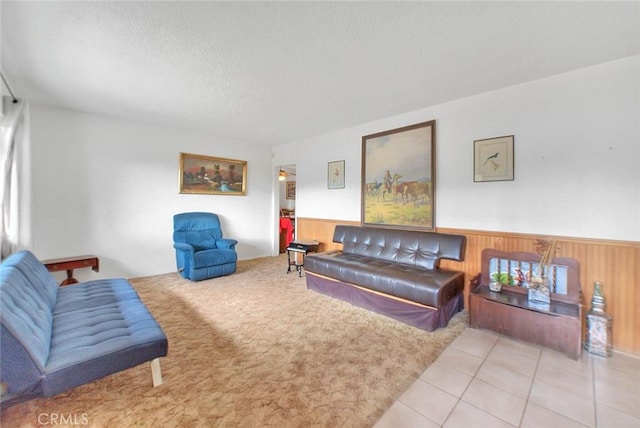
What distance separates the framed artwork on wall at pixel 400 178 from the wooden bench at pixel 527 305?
894mm

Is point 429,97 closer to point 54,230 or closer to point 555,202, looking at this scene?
point 555,202

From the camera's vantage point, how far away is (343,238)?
155 inches

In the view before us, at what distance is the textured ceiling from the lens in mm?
1671

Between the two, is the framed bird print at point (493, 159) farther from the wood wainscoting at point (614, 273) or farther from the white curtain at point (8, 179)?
the white curtain at point (8, 179)

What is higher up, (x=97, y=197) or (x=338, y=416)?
(x=97, y=197)

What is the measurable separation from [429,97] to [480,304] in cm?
235

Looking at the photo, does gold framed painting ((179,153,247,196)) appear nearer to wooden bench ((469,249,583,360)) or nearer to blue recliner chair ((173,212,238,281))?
blue recliner chair ((173,212,238,281))

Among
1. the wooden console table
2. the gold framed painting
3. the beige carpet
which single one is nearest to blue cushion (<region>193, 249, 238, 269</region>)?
the beige carpet

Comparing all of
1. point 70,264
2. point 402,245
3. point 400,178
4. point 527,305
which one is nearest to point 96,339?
point 70,264

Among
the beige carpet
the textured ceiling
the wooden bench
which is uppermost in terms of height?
the textured ceiling

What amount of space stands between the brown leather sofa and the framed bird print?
768mm

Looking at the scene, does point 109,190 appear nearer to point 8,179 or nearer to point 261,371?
point 8,179

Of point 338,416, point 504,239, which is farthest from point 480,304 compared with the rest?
point 338,416

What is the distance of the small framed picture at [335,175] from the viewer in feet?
14.3
